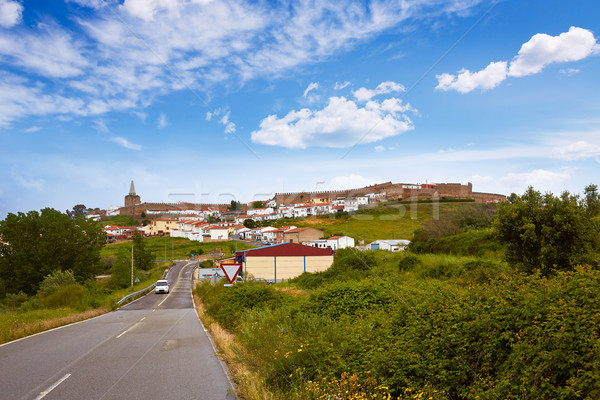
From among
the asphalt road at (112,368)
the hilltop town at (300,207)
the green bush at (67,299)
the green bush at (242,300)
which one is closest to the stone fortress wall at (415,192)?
the hilltop town at (300,207)

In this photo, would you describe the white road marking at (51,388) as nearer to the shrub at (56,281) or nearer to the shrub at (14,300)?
the shrub at (56,281)

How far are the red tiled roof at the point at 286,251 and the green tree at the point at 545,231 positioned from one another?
32833 mm

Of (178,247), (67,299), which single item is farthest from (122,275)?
(178,247)

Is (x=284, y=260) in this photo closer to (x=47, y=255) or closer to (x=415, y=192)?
(x=47, y=255)

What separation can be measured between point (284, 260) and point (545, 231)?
36734 millimetres

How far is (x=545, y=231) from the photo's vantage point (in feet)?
79.1

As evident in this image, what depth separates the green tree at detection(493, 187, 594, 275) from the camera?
23688 mm

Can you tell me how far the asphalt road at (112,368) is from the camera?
7027 mm

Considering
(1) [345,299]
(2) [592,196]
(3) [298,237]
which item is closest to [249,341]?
(1) [345,299]

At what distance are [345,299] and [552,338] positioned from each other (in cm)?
992

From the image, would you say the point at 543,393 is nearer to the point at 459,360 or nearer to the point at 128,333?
the point at 459,360

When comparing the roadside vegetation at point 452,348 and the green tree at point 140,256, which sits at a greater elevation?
the roadside vegetation at point 452,348

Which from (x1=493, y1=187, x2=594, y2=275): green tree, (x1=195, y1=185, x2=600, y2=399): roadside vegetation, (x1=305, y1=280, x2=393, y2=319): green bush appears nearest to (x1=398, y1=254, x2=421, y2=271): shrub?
(x1=493, y1=187, x2=594, y2=275): green tree

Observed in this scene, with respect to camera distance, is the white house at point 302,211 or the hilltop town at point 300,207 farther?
the white house at point 302,211
